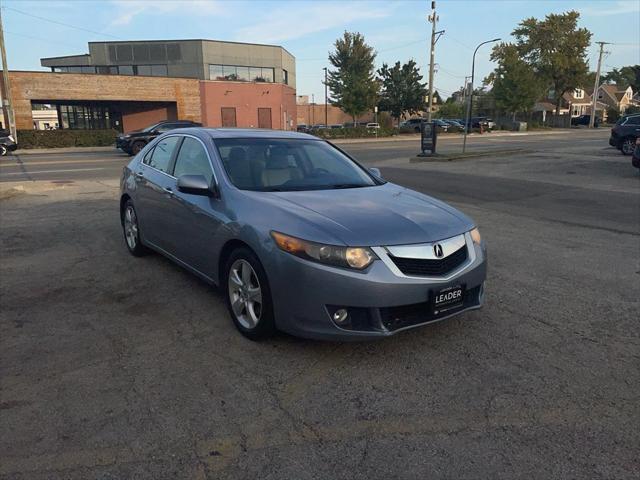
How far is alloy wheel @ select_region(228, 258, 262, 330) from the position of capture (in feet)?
12.3

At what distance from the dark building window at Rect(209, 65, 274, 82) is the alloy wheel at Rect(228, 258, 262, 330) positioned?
48.9 metres

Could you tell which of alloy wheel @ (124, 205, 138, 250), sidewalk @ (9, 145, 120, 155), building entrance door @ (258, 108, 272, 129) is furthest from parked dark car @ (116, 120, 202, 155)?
building entrance door @ (258, 108, 272, 129)

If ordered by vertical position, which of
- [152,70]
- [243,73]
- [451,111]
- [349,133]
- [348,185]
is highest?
[152,70]

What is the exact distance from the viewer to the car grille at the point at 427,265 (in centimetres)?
335

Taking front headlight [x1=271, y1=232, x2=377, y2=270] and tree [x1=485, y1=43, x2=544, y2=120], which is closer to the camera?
front headlight [x1=271, y1=232, x2=377, y2=270]

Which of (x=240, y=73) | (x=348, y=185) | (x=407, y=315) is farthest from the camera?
(x=240, y=73)

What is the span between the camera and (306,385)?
3.24 m

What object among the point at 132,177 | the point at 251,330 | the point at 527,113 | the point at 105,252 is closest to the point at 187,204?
the point at 251,330

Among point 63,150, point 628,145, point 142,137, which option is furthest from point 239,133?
point 63,150

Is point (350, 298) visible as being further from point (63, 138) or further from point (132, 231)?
point (63, 138)

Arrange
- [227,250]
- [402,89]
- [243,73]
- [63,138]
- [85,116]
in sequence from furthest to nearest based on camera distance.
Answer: [402,89] → [243,73] → [85,116] → [63,138] → [227,250]

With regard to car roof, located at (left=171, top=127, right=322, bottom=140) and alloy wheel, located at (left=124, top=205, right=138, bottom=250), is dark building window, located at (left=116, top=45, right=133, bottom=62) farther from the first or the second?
car roof, located at (left=171, top=127, right=322, bottom=140)

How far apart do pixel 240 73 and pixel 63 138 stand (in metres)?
22.1

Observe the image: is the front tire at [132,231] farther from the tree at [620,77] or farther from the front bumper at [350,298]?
the tree at [620,77]
